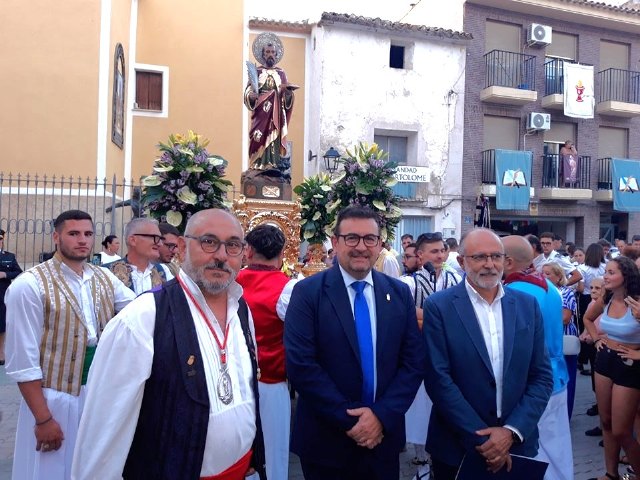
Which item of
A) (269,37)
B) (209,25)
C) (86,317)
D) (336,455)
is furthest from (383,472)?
(209,25)

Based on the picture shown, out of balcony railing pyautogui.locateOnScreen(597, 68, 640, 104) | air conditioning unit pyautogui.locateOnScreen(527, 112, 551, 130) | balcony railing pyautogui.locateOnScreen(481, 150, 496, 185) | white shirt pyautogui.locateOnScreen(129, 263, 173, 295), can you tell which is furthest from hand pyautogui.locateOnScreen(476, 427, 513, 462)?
balcony railing pyautogui.locateOnScreen(597, 68, 640, 104)

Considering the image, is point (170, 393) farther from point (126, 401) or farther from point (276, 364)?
point (276, 364)

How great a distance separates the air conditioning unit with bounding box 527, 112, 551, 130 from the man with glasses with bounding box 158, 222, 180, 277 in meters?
16.4

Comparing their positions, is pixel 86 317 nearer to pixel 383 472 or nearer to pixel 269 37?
pixel 383 472

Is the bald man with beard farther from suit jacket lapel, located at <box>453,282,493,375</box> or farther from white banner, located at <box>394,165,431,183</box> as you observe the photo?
white banner, located at <box>394,165,431,183</box>

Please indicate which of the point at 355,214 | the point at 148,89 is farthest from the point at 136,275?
the point at 148,89

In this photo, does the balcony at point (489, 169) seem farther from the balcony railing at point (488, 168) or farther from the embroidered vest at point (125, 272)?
the embroidered vest at point (125, 272)

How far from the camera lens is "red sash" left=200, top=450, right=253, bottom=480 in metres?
2.32

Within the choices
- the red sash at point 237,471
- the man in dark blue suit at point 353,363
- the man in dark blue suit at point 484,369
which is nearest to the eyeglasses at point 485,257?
the man in dark blue suit at point 484,369

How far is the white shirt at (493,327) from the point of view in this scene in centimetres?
320

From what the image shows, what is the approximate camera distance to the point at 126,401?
6.95 feet

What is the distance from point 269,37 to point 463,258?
5.35 metres

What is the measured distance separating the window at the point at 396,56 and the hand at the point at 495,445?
17.0m

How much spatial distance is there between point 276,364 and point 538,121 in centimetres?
1737
